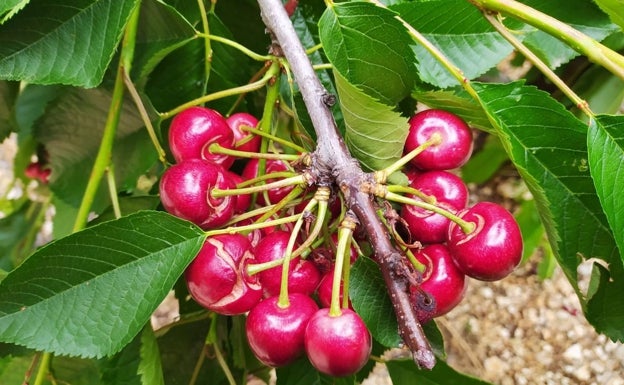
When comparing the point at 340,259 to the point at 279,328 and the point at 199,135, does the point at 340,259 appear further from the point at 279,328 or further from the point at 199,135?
the point at 199,135

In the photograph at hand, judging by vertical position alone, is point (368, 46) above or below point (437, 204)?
above

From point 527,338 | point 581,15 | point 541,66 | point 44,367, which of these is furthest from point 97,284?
point 527,338

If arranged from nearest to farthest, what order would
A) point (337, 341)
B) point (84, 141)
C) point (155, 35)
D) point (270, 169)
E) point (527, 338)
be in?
point (337, 341), point (270, 169), point (155, 35), point (84, 141), point (527, 338)

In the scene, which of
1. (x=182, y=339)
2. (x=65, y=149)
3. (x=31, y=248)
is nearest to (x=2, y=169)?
(x=31, y=248)

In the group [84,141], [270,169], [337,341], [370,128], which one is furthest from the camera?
[84,141]

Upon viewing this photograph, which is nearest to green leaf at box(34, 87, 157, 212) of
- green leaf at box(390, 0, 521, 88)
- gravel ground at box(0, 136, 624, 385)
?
green leaf at box(390, 0, 521, 88)

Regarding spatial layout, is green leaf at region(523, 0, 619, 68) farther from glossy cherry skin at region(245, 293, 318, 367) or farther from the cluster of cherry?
glossy cherry skin at region(245, 293, 318, 367)

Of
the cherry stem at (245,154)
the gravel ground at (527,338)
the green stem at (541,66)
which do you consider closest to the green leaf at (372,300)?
the cherry stem at (245,154)
